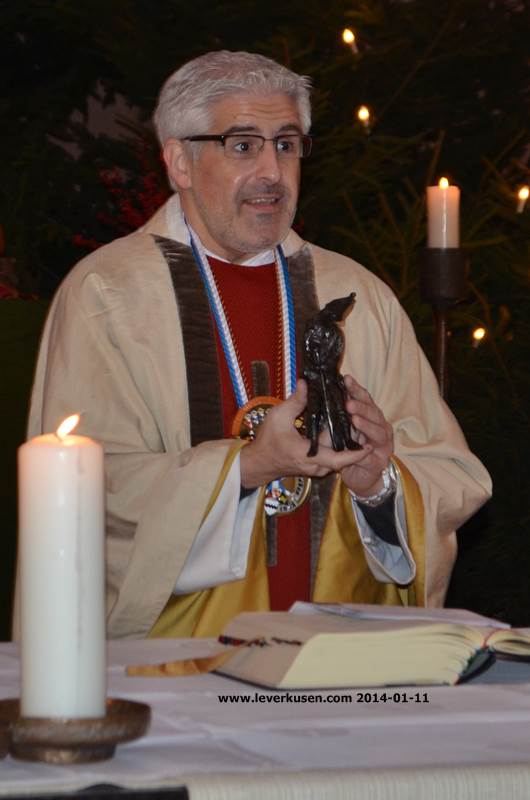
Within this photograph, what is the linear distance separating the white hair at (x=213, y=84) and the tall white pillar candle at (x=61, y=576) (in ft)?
6.55

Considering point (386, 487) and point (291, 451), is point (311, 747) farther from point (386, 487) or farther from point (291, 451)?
point (386, 487)

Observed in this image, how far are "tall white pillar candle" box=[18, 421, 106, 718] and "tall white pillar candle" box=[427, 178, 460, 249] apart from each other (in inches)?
91.6

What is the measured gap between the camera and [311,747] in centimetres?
149

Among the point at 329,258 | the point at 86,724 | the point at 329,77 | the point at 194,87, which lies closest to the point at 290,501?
the point at 329,258

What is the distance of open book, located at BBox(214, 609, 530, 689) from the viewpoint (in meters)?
1.78

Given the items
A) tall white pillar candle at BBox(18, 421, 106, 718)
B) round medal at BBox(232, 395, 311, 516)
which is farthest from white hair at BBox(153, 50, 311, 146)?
tall white pillar candle at BBox(18, 421, 106, 718)

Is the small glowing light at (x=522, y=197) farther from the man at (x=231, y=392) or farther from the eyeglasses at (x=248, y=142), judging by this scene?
the eyeglasses at (x=248, y=142)

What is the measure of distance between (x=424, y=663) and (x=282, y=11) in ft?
17.9

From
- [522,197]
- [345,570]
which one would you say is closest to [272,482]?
[345,570]

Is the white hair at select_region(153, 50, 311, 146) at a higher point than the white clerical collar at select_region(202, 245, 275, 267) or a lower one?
higher

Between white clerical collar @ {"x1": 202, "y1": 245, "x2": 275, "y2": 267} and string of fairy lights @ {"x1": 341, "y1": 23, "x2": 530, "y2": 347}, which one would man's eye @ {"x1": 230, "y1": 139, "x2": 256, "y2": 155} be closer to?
white clerical collar @ {"x1": 202, "y1": 245, "x2": 275, "y2": 267}

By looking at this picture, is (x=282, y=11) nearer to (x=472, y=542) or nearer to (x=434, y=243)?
(x=472, y=542)

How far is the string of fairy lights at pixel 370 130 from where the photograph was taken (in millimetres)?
4957

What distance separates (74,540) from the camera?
4.17ft
